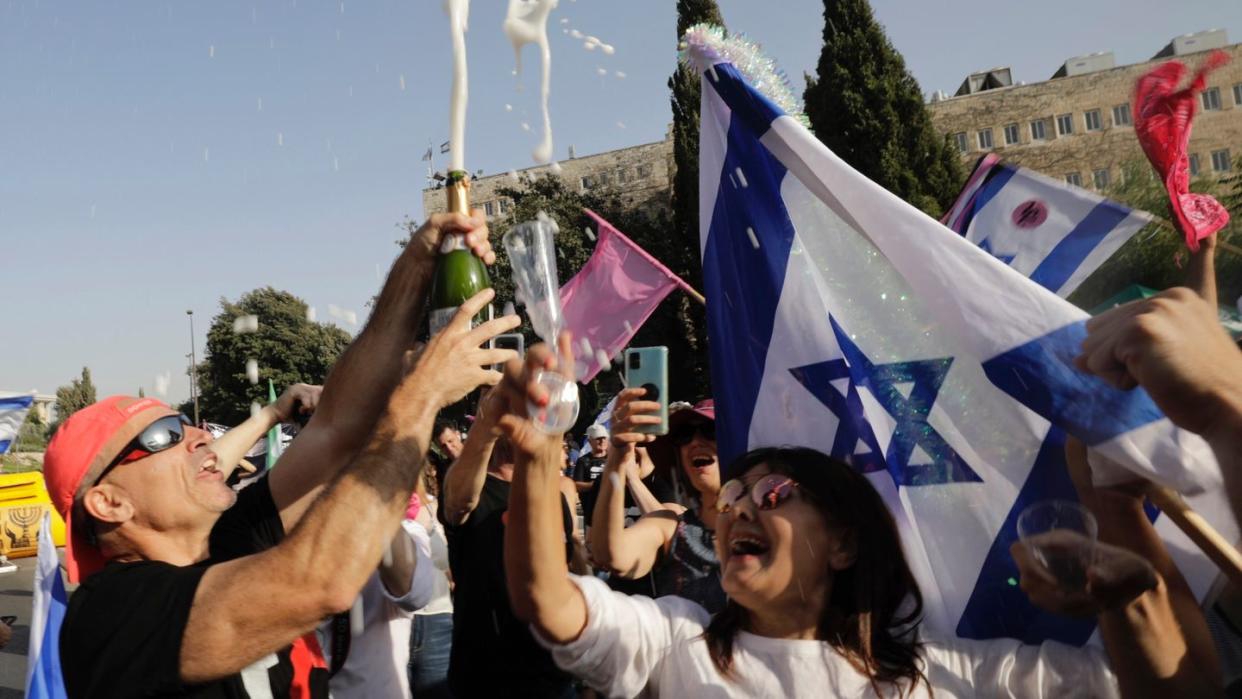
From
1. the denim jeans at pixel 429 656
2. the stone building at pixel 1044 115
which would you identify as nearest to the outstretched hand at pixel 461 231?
the denim jeans at pixel 429 656

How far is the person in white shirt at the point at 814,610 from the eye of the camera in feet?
5.95

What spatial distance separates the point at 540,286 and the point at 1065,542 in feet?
3.82

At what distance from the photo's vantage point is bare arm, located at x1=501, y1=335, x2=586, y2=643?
1.80 meters

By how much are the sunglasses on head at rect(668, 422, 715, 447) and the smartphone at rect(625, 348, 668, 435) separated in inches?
29.9

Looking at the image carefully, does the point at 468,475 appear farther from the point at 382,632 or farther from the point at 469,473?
the point at 382,632

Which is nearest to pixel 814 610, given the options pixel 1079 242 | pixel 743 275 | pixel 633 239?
pixel 743 275

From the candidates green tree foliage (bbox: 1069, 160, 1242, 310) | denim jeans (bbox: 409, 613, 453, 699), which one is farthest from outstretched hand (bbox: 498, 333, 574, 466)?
denim jeans (bbox: 409, 613, 453, 699)

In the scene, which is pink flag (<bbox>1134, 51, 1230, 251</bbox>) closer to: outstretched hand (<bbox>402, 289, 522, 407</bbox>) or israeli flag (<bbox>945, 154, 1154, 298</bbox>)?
israeli flag (<bbox>945, 154, 1154, 298</bbox>)

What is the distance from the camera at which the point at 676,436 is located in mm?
3895

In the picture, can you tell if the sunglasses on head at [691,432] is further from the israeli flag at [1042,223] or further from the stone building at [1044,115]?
the stone building at [1044,115]

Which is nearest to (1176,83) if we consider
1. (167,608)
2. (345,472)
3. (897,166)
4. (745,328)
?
(745,328)

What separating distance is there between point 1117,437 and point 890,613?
68cm

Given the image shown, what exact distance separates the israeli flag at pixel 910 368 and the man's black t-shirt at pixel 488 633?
0.92 m

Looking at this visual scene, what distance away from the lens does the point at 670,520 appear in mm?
3359
